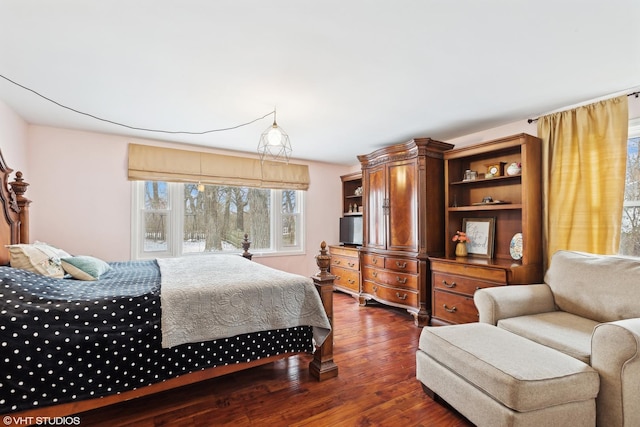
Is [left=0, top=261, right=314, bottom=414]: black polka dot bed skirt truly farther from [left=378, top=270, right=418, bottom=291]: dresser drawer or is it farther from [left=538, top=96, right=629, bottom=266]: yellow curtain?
[left=538, top=96, right=629, bottom=266]: yellow curtain

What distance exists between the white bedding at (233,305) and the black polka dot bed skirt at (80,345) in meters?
0.08

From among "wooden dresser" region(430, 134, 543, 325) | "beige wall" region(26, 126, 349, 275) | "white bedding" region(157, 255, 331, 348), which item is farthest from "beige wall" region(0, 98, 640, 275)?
"white bedding" region(157, 255, 331, 348)

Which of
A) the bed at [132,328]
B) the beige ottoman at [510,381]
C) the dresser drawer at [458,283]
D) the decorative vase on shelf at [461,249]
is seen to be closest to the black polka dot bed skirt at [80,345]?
the bed at [132,328]

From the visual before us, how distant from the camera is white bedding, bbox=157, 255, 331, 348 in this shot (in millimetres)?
1795

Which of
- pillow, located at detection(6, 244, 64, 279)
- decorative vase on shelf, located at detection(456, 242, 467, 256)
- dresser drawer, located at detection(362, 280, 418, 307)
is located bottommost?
dresser drawer, located at detection(362, 280, 418, 307)

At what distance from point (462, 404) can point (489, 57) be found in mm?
2170

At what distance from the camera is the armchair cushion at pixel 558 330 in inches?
68.1

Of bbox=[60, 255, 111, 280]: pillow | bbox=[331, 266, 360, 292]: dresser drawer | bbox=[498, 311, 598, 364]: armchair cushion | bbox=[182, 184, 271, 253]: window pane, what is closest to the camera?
bbox=[498, 311, 598, 364]: armchair cushion

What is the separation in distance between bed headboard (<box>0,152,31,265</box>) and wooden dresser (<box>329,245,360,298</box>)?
3387 mm

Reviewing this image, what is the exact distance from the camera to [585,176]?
2.67m

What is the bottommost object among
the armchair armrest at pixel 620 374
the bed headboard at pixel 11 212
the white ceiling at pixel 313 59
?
the armchair armrest at pixel 620 374

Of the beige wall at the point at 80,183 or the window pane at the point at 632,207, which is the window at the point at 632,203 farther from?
the beige wall at the point at 80,183

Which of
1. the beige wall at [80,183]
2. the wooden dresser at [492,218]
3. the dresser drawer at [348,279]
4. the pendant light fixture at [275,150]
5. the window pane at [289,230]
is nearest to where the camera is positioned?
the wooden dresser at [492,218]

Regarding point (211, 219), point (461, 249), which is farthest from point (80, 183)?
point (461, 249)
